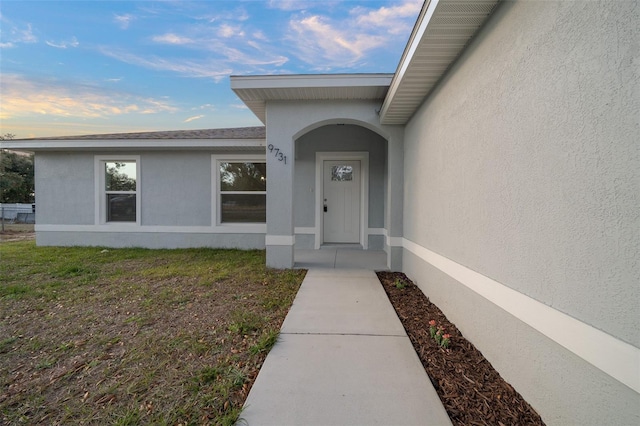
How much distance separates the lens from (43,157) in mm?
8180

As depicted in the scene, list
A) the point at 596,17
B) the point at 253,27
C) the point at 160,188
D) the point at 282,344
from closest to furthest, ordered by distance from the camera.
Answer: the point at 596,17 → the point at 282,344 → the point at 160,188 → the point at 253,27

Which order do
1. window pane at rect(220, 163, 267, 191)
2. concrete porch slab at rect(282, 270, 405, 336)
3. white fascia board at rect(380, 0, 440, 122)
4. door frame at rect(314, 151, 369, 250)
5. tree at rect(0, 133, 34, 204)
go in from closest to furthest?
white fascia board at rect(380, 0, 440, 122) < concrete porch slab at rect(282, 270, 405, 336) < door frame at rect(314, 151, 369, 250) < window pane at rect(220, 163, 267, 191) < tree at rect(0, 133, 34, 204)

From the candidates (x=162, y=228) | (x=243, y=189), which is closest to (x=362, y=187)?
(x=243, y=189)

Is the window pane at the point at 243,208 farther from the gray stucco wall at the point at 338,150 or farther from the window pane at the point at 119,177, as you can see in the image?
the window pane at the point at 119,177

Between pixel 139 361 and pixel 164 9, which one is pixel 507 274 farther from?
pixel 164 9

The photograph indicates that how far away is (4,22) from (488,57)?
1270 centimetres

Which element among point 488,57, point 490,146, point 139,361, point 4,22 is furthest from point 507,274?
point 4,22

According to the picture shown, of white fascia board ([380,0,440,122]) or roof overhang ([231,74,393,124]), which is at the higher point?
roof overhang ([231,74,393,124])

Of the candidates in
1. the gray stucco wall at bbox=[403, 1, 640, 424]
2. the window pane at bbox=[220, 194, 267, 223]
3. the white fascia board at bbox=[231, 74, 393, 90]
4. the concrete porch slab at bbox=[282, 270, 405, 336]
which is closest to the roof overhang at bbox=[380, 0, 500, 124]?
the gray stucco wall at bbox=[403, 1, 640, 424]

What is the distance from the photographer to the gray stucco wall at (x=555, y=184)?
1.33 m

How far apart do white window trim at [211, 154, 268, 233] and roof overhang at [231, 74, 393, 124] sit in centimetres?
264

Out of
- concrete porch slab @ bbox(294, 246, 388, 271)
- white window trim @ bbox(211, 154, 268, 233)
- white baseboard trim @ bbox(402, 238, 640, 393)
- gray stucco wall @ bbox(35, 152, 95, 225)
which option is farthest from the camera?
gray stucco wall @ bbox(35, 152, 95, 225)

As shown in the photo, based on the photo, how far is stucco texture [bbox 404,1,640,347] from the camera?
1324mm

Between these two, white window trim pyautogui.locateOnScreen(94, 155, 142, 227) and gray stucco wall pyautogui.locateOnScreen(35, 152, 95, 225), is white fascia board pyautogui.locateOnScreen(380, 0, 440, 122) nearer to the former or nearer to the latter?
white window trim pyautogui.locateOnScreen(94, 155, 142, 227)
